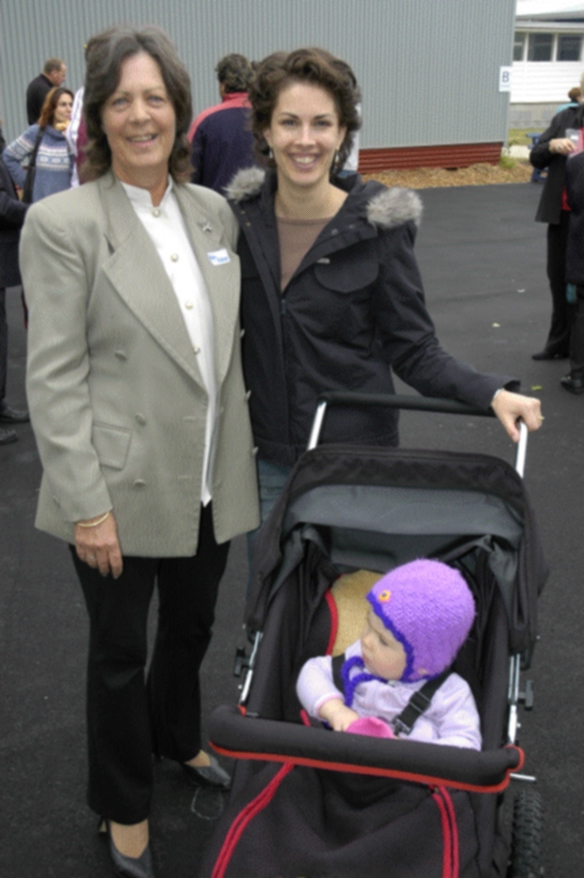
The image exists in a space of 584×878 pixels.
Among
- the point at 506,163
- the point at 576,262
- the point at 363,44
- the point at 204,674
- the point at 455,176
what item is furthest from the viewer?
the point at 506,163

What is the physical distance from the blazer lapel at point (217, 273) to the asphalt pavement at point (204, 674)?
1.56 m

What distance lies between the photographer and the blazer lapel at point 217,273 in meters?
2.54

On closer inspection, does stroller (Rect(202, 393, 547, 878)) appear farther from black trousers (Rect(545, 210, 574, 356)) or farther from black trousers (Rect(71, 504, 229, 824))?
black trousers (Rect(545, 210, 574, 356))

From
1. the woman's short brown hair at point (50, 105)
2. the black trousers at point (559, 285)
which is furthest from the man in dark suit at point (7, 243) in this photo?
the black trousers at point (559, 285)

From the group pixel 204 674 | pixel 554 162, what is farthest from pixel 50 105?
pixel 204 674

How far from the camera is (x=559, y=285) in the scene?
8.04m

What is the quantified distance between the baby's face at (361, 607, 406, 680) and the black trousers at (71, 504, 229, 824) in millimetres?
643

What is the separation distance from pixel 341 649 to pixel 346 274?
1015 millimetres

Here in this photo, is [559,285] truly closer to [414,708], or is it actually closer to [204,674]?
[204,674]

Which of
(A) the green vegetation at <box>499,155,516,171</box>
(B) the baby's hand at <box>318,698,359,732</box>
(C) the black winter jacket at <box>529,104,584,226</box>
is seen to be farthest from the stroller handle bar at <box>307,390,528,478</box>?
(A) the green vegetation at <box>499,155,516,171</box>

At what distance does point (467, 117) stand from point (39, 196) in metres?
17.6

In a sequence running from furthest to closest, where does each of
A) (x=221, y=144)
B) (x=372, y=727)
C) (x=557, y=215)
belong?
(x=557, y=215), (x=221, y=144), (x=372, y=727)

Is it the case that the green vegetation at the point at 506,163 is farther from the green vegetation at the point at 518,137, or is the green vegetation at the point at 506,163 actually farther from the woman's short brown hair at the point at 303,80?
the woman's short brown hair at the point at 303,80

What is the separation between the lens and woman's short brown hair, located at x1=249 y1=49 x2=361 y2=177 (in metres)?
2.58
